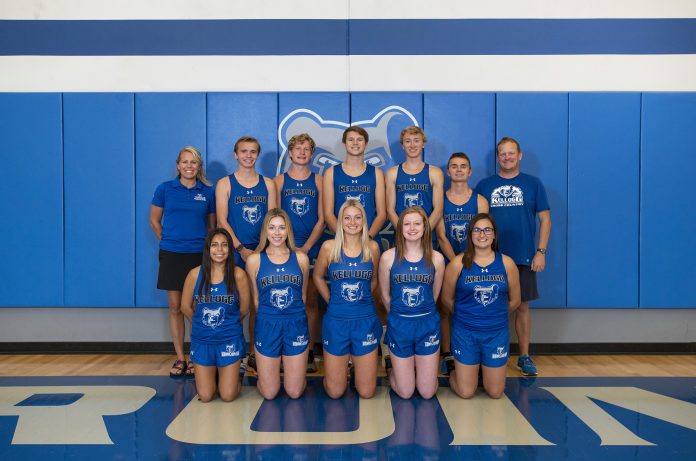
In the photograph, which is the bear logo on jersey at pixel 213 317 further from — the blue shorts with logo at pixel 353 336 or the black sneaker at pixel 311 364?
the black sneaker at pixel 311 364

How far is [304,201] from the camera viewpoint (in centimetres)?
409

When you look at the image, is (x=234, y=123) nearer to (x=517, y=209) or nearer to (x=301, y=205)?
(x=301, y=205)

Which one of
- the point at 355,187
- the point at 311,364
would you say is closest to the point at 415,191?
the point at 355,187

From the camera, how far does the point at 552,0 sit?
15.5ft

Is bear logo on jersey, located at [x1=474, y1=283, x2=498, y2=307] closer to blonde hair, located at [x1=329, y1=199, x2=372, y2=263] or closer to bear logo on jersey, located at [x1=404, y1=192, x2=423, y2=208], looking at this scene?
blonde hair, located at [x1=329, y1=199, x2=372, y2=263]

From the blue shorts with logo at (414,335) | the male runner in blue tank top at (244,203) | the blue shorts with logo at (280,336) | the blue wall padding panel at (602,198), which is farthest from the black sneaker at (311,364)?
the blue wall padding panel at (602,198)

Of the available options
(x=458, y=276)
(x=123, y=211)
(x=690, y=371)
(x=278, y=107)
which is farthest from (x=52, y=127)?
(x=690, y=371)

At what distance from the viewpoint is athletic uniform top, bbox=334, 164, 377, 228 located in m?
4.00

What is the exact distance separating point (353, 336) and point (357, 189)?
3.78ft

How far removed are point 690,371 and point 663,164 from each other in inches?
66.2

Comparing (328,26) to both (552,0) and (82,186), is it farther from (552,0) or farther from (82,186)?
(82,186)

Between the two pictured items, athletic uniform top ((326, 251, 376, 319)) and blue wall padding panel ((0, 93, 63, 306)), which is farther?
blue wall padding panel ((0, 93, 63, 306))

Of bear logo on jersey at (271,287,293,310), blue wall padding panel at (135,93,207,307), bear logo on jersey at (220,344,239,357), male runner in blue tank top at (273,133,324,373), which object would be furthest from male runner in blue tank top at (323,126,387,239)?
blue wall padding panel at (135,93,207,307)

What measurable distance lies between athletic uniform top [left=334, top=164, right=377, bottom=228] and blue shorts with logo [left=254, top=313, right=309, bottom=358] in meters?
1.00
